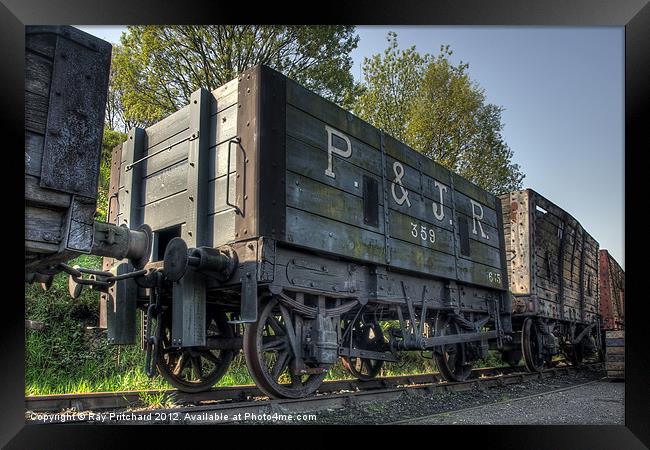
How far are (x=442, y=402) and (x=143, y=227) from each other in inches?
158

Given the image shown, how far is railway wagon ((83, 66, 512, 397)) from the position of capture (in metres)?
5.05

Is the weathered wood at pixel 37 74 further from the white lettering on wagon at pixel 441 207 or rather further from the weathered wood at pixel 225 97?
the white lettering on wagon at pixel 441 207

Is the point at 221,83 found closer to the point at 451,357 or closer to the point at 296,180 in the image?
the point at 296,180

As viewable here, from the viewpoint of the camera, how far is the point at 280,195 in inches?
204

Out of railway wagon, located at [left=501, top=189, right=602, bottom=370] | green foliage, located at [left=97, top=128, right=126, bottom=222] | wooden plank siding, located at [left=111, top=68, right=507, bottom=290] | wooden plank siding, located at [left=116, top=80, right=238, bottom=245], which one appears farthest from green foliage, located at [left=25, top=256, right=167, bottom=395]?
railway wagon, located at [left=501, top=189, right=602, bottom=370]

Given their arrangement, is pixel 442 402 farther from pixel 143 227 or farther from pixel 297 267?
pixel 143 227

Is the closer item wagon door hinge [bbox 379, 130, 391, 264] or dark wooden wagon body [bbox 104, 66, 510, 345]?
dark wooden wagon body [bbox 104, 66, 510, 345]

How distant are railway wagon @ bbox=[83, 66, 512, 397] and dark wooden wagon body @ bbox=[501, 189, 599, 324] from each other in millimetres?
3674

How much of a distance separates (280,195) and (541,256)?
7.65m

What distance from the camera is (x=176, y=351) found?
20.7ft

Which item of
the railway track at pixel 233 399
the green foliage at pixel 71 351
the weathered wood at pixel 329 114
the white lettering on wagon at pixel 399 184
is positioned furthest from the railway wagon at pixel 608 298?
the green foliage at pixel 71 351

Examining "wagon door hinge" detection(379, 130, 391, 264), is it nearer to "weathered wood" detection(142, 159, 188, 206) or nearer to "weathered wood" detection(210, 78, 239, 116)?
"weathered wood" detection(210, 78, 239, 116)

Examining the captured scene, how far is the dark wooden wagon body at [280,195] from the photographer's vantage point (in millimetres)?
5086
